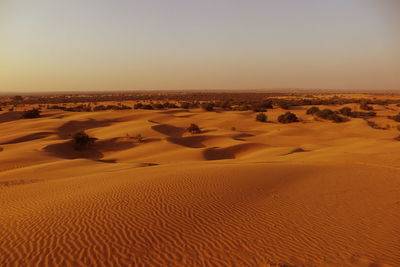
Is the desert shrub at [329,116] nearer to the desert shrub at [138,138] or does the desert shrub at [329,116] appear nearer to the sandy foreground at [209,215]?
the sandy foreground at [209,215]

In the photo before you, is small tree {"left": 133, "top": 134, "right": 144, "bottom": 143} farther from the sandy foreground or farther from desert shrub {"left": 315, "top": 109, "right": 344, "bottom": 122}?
desert shrub {"left": 315, "top": 109, "right": 344, "bottom": 122}

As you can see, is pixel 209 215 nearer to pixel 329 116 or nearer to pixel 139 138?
pixel 139 138

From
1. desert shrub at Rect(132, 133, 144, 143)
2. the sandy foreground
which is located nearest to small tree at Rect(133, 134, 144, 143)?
desert shrub at Rect(132, 133, 144, 143)

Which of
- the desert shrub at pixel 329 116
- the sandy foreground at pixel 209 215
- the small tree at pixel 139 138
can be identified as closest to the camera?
the sandy foreground at pixel 209 215

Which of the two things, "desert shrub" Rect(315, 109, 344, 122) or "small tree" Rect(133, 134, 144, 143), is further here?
"desert shrub" Rect(315, 109, 344, 122)

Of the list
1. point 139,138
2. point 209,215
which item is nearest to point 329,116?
point 139,138

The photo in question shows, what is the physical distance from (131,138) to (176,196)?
1770 cm

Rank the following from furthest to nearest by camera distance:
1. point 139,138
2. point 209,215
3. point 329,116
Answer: point 329,116, point 139,138, point 209,215

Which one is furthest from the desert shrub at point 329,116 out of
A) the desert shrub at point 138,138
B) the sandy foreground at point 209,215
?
the desert shrub at point 138,138

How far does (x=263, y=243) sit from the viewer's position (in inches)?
221

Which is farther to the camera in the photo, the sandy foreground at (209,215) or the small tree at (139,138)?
the small tree at (139,138)

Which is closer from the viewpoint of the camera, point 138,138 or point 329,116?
point 138,138

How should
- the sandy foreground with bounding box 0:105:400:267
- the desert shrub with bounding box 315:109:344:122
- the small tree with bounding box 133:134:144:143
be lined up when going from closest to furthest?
the sandy foreground with bounding box 0:105:400:267, the small tree with bounding box 133:134:144:143, the desert shrub with bounding box 315:109:344:122

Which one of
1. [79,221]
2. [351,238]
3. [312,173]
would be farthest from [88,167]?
[351,238]
